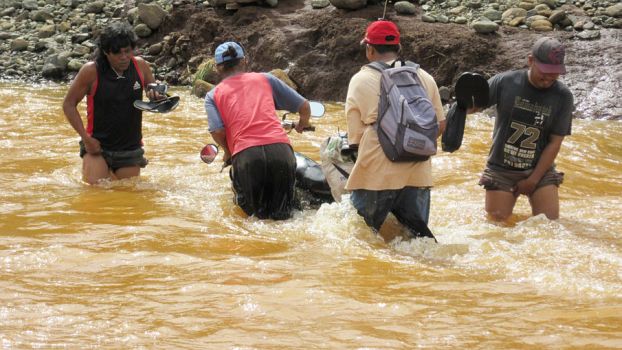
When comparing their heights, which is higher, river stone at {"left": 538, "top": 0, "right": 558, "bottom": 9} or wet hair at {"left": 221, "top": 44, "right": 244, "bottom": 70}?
wet hair at {"left": 221, "top": 44, "right": 244, "bottom": 70}

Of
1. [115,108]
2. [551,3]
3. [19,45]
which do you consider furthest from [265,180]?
[19,45]

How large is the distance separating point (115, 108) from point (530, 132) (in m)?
3.34

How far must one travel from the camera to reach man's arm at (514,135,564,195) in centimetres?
671

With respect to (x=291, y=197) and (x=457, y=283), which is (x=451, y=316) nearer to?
(x=457, y=283)

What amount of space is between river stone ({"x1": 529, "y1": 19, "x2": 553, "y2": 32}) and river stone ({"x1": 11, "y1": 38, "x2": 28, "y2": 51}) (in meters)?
10.0

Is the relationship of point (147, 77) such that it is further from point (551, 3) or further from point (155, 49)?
point (155, 49)

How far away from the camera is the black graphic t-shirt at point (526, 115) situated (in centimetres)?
666

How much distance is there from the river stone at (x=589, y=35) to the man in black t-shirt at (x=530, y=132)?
7796mm

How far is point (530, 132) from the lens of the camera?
6707mm

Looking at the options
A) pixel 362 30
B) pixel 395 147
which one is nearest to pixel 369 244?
pixel 395 147

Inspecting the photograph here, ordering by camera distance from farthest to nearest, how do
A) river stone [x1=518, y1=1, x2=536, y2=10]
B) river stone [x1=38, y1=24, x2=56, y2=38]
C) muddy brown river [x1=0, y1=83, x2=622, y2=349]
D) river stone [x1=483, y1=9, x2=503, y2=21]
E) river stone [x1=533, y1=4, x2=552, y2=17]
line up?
river stone [x1=38, y1=24, x2=56, y2=38]
river stone [x1=518, y1=1, x2=536, y2=10]
river stone [x1=483, y1=9, x2=503, y2=21]
river stone [x1=533, y1=4, x2=552, y2=17]
muddy brown river [x1=0, y1=83, x2=622, y2=349]

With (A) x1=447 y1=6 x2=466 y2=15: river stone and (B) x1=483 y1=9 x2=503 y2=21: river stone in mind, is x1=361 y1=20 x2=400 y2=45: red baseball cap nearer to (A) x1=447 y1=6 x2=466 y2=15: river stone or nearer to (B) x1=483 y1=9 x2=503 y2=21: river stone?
(B) x1=483 y1=9 x2=503 y2=21: river stone

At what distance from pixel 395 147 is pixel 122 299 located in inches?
72.0

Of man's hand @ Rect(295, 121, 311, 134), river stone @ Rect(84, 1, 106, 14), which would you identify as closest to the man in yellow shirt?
man's hand @ Rect(295, 121, 311, 134)
